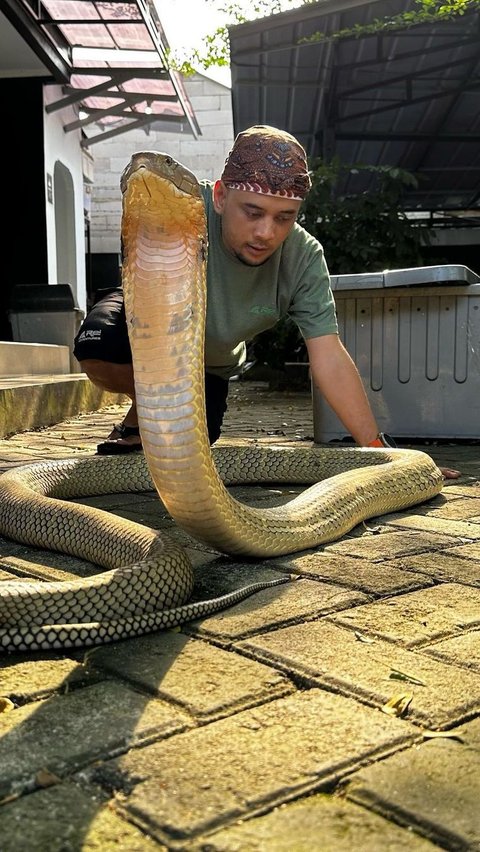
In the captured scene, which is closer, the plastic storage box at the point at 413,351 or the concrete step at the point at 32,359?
the plastic storage box at the point at 413,351

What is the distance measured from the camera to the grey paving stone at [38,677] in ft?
5.04

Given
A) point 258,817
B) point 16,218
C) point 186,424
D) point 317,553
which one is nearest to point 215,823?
point 258,817

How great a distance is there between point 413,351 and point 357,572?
290 cm

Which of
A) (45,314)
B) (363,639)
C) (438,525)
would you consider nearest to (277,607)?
(363,639)

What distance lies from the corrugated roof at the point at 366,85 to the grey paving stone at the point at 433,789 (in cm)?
→ 647

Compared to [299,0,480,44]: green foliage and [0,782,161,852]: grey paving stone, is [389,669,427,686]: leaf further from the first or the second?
[299,0,480,44]: green foliage

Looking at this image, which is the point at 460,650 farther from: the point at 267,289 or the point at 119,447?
the point at 119,447

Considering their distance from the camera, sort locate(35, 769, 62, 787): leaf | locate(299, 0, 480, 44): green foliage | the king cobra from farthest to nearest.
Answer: locate(299, 0, 480, 44): green foliage
the king cobra
locate(35, 769, 62, 787): leaf

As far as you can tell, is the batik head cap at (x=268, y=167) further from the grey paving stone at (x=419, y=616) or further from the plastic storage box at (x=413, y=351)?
the plastic storage box at (x=413, y=351)

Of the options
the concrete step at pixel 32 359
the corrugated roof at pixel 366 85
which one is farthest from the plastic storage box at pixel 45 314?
the corrugated roof at pixel 366 85

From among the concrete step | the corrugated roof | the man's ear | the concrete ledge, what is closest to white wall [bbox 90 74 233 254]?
the corrugated roof

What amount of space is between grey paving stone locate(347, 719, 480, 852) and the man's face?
188 cm

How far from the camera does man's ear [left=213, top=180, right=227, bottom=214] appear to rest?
3.02 m

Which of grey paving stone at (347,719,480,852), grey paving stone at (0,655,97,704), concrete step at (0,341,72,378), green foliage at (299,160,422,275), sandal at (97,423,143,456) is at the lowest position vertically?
grey paving stone at (347,719,480,852)
